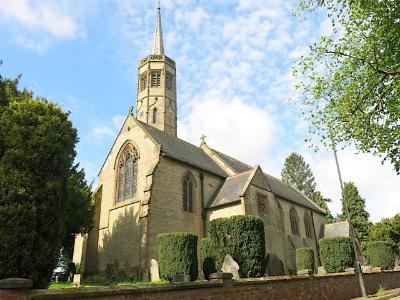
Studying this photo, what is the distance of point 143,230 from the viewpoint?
2011 cm

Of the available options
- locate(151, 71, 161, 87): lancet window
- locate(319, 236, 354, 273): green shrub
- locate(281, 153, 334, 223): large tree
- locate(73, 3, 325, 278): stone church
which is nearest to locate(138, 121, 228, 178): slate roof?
locate(73, 3, 325, 278): stone church

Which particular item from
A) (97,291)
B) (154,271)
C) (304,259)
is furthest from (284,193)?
(97,291)

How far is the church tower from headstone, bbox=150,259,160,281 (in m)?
20.3

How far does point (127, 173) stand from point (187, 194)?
480 centimetres

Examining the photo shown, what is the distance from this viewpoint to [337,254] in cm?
2244

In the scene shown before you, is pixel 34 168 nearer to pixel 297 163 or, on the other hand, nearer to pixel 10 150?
pixel 10 150

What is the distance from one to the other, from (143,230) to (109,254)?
4.51 meters

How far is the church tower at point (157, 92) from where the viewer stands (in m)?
38.3

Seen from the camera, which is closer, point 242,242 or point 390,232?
point 242,242

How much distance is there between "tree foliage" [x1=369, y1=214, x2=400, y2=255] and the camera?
44375 millimetres

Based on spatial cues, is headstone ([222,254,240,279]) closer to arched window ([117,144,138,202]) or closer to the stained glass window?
arched window ([117,144,138,202])

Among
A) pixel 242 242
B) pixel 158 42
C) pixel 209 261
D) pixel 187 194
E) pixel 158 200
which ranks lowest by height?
pixel 209 261

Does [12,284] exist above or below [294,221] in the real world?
below

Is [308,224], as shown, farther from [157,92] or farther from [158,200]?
[157,92]
